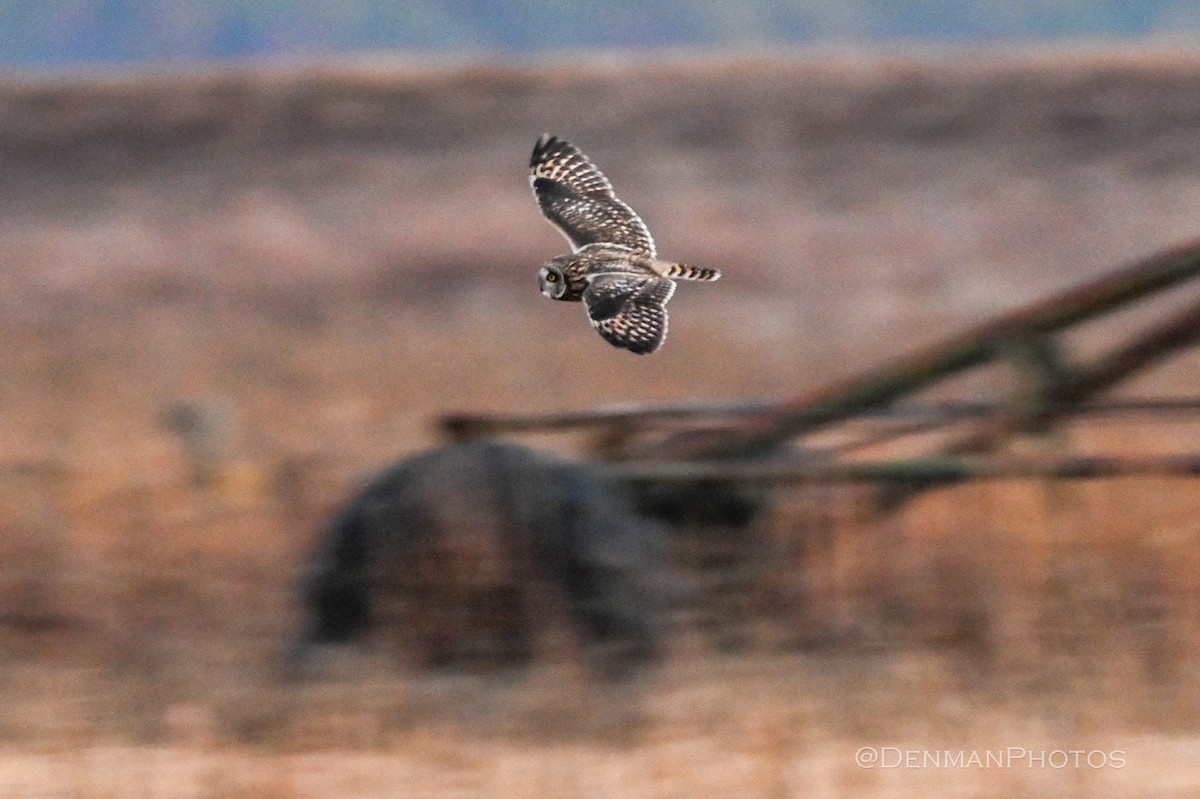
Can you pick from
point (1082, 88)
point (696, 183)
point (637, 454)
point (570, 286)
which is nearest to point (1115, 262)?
point (696, 183)

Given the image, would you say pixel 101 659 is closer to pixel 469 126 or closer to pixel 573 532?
pixel 573 532

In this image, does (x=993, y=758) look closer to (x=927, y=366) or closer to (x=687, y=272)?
(x=927, y=366)

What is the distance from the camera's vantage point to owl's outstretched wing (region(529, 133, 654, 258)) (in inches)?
143

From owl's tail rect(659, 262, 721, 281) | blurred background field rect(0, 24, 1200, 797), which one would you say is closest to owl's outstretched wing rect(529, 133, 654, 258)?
owl's tail rect(659, 262, 721, 281)

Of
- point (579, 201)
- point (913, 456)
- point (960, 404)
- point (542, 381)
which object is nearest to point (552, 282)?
point (579, 201)

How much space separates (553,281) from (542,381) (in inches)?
541

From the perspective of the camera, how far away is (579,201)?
393 cm

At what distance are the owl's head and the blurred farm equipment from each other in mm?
2875

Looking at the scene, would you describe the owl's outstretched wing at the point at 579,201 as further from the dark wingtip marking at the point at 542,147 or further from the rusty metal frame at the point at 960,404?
the rusty metal frame at the point at 960,404

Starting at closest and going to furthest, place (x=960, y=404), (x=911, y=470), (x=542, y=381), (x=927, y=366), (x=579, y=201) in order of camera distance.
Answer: (x=579, y=201) → (x=911, y=470) → (x=960, y=404) → (x=927, y=366) → (x=542, y=381)

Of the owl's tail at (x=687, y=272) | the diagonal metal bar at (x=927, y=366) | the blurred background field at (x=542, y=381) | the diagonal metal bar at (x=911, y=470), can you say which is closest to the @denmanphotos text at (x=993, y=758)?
the blurred background field at (x=542, y=381)

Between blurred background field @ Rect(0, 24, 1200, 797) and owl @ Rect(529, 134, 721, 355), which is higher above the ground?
blurred background field @ Rect(0, 24, 1200, 797)

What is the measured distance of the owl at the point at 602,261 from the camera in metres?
3.07

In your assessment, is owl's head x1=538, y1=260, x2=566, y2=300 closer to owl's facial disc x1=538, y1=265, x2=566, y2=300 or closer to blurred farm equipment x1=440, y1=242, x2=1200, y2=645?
owl's facial disc x1=538, y1=265, x2=566, y2=300
